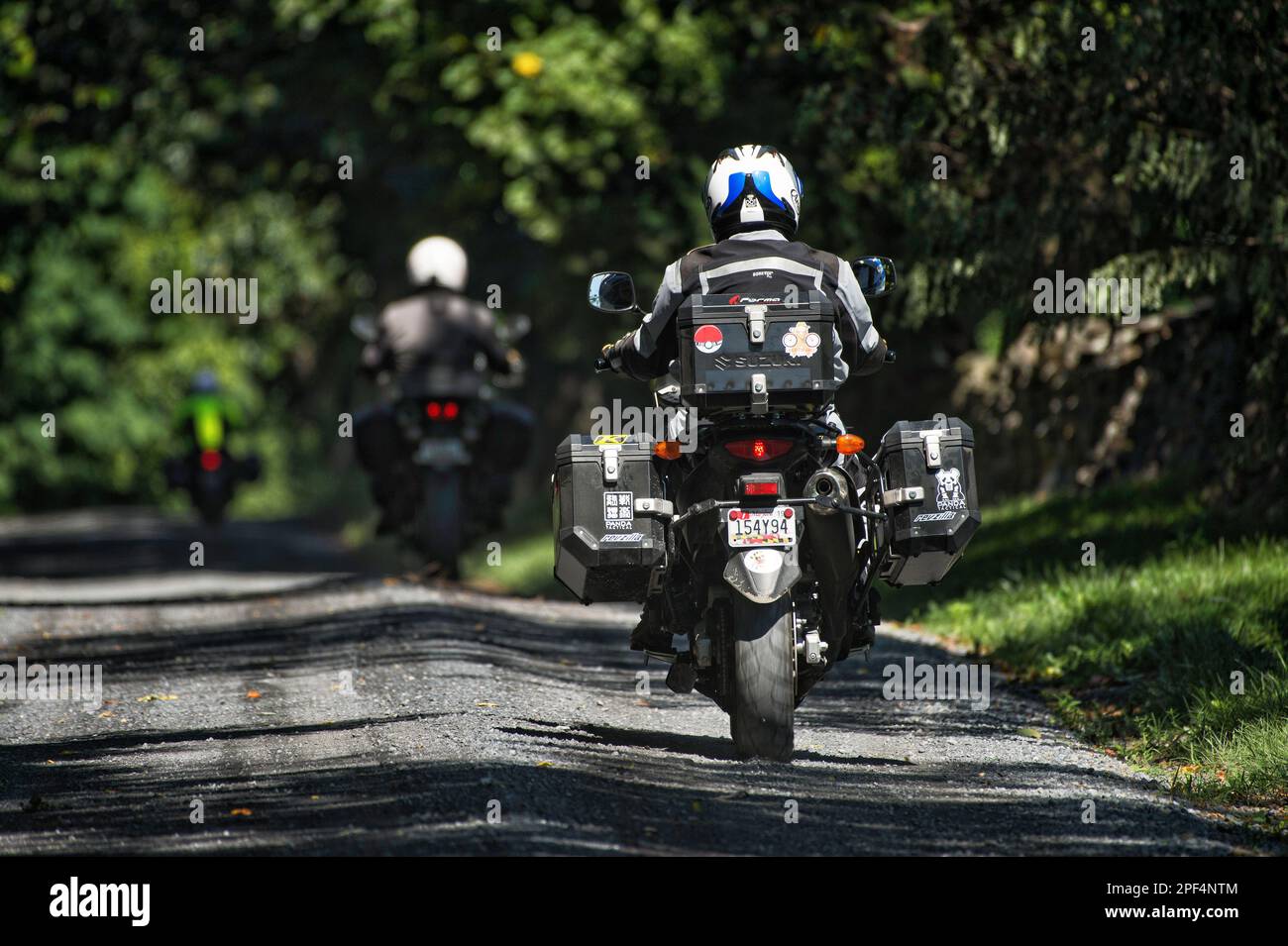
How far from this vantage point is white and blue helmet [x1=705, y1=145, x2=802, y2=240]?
780cm

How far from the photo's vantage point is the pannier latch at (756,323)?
7.26 meters

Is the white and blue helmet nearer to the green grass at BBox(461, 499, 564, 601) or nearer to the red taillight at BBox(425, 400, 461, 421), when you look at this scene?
the red taillight at BBox(425, 400, 461, 421)

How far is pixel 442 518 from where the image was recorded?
46.8 ft

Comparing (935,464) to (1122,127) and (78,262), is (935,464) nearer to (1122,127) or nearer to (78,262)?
(1122,127)

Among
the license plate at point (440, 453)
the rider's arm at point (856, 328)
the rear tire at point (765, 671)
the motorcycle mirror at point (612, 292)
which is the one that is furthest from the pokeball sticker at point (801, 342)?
the license plate at point (440, 453)

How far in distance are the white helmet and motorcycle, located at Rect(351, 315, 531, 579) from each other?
20.8 inches

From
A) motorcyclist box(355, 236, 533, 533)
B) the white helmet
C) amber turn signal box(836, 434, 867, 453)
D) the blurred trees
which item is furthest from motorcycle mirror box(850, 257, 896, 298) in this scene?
the white helmet

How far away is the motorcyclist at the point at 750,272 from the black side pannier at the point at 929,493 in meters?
0.28

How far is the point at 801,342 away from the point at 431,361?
7415 millimetres

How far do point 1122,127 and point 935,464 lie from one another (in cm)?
490

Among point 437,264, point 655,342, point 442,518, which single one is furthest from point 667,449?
point 437,264

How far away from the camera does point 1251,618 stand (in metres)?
9.93

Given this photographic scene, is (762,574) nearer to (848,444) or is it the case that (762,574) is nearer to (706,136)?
(848,444)
